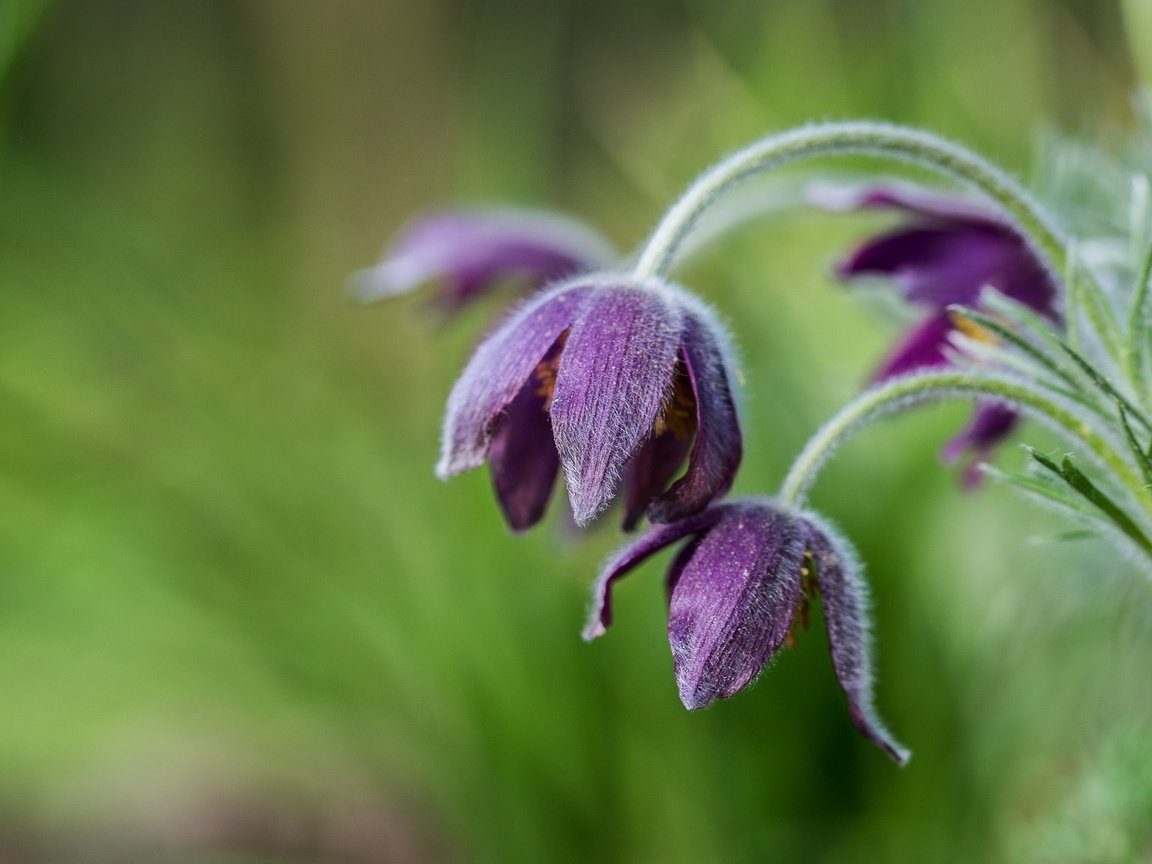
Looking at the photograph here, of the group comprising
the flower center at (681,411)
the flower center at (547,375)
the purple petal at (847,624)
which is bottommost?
the purple petal at (847,624)

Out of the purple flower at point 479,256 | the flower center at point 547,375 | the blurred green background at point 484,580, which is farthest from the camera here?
the blurred green background at point 484,580

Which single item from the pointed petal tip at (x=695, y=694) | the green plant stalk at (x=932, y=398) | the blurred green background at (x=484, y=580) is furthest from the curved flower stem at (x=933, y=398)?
the blurred green background at (x=484, y=580)

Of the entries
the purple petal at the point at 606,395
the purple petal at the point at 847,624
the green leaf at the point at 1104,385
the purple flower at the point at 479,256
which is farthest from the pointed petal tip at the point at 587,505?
the purple flower at the point at 479,256

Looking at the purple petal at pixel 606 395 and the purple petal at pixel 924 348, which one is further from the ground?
the purple petal at pixel 606 395

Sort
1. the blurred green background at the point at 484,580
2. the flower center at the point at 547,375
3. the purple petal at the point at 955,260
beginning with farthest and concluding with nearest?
1. the blurred green background at the point at 484,580
2. the purple petal at the point at 955,260
3. the flower center at the point at 547,375

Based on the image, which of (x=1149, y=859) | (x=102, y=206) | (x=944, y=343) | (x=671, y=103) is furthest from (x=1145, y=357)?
(x=671, y=103)

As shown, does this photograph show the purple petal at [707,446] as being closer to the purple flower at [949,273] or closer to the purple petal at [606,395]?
the purple petal at [606,395]

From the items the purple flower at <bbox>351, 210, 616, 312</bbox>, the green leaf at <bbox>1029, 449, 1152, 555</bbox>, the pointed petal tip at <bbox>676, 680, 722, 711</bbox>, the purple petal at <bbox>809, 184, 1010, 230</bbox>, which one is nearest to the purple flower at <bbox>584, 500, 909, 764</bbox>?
the pointed petal tip at <bbox>676, 680, 722, 711</bbox>

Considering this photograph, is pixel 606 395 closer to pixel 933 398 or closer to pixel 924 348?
pixel 933 398

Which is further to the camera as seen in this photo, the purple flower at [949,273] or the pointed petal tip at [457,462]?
the purple flower at [949,273]
